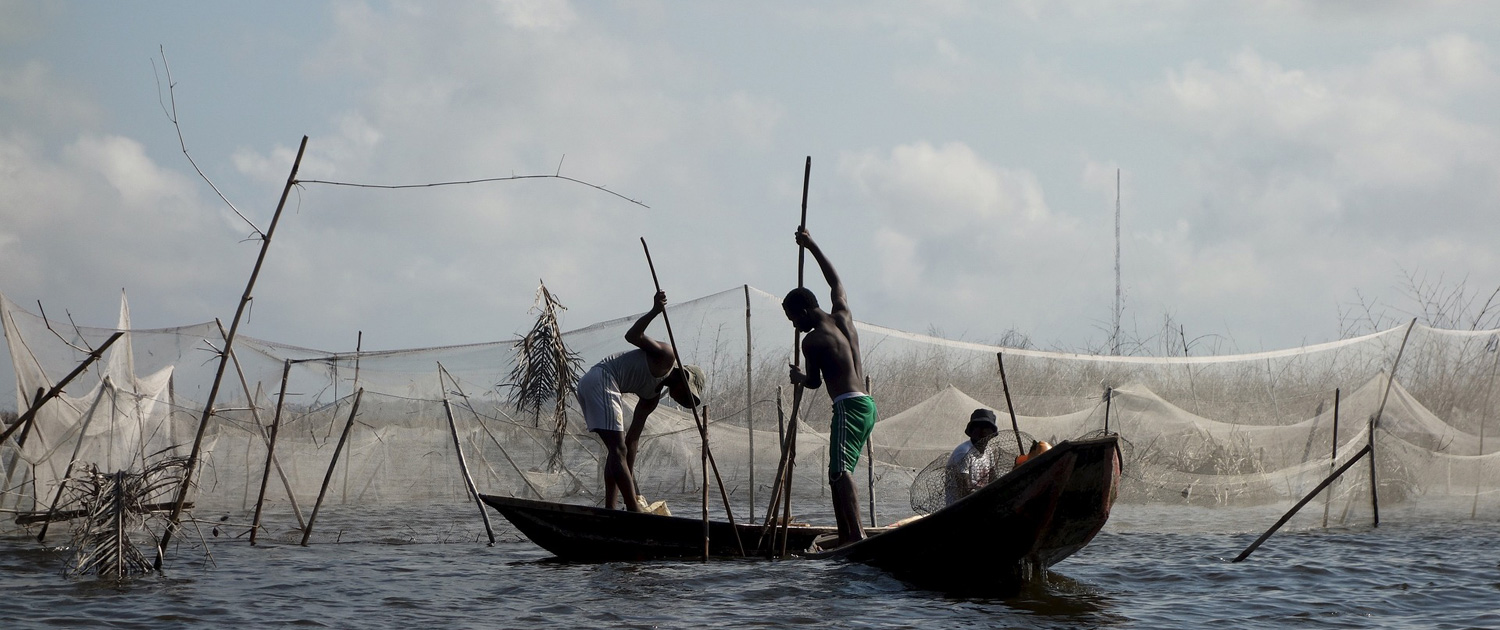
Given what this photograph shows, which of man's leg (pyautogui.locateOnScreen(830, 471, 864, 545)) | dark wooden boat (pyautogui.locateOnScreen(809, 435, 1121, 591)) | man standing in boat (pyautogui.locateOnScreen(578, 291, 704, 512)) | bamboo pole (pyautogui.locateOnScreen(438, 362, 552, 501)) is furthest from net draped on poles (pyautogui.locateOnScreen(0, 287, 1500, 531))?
dark wooden boat (pyautogui.locateOnScreen(809, 435, 1121, 591))

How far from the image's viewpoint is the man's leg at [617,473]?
291 inches

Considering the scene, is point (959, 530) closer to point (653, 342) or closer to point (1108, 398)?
point (653, 342)

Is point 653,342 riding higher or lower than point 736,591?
higher

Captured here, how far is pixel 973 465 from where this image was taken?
7102mm

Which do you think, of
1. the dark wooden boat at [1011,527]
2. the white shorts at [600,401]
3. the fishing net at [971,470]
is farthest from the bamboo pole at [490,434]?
the dark wooden boat at [1011,527]

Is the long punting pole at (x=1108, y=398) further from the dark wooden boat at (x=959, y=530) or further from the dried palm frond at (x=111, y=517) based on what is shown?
the dried palm frond at (x=111, y=517)

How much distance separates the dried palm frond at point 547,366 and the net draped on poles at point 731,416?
0.63 m

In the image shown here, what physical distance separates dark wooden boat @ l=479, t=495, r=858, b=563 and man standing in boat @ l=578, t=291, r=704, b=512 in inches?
8.0

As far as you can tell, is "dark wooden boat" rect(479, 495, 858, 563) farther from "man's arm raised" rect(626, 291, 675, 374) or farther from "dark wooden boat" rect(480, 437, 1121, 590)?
"man's arm raised" rect(626, 291, 675, 374)

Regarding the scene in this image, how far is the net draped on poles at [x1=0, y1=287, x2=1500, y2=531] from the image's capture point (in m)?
8.79

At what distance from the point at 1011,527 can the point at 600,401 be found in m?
2.93

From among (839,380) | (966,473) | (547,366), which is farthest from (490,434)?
(966,473)

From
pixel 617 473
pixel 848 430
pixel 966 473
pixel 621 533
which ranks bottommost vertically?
pixel 621 533

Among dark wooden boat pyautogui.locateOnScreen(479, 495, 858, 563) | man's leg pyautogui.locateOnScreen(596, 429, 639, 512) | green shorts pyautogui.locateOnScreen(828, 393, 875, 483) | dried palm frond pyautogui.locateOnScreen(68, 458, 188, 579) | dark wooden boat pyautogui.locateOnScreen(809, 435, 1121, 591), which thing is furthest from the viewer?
man's leg pyautogui.locateOnScreen(596, 429, 639, 512)
